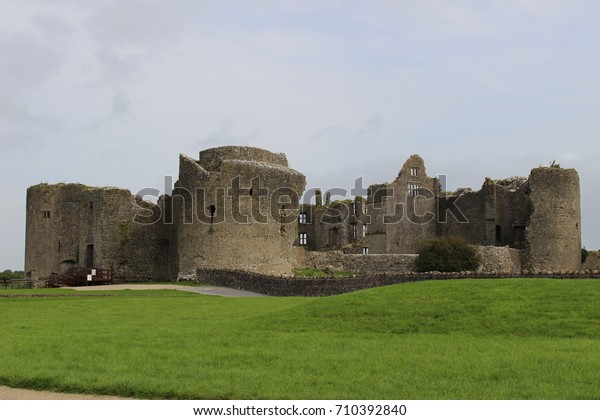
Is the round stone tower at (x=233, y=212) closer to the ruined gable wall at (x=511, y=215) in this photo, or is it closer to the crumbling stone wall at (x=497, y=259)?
the crumbling stone wall at (x=497, y=259)

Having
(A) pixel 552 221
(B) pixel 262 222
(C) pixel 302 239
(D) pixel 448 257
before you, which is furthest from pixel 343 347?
(C) pixel 302 239

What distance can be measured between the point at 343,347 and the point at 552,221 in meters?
39.2

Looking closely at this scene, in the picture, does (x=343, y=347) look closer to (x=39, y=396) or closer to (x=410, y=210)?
(x=39, y=396)

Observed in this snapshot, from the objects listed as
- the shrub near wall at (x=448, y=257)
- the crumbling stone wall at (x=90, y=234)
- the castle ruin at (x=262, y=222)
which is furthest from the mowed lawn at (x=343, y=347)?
the crumbling stone wall at (x=90, y=234)

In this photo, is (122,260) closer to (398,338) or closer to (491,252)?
(491,252)

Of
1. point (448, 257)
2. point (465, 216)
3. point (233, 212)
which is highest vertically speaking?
point (465, 216)

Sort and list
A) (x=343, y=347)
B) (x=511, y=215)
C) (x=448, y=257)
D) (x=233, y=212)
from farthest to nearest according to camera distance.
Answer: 1. (x=511, y=215)
2. (x=448, y=257)
3. (x=233, y=212)
4. (x=343, y=347)

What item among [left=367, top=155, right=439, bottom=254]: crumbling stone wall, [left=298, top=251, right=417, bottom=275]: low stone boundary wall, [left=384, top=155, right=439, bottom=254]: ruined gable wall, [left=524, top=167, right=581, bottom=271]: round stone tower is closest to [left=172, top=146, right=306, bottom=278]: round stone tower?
[left=298, top=251, right=417, bottom=275]: low stone boundary wall

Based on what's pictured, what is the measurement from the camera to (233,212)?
4644 cm

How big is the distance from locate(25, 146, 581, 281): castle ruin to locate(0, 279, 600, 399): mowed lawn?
20653mm

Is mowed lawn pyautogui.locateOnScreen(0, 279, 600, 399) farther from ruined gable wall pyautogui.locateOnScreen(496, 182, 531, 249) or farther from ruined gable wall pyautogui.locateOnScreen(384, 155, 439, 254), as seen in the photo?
ruined gable wall pyautogui.locateOnScreen(384, 155, 439, 254)

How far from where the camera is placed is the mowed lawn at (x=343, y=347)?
1284 cm

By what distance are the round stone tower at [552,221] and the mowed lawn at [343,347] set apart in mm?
30730
